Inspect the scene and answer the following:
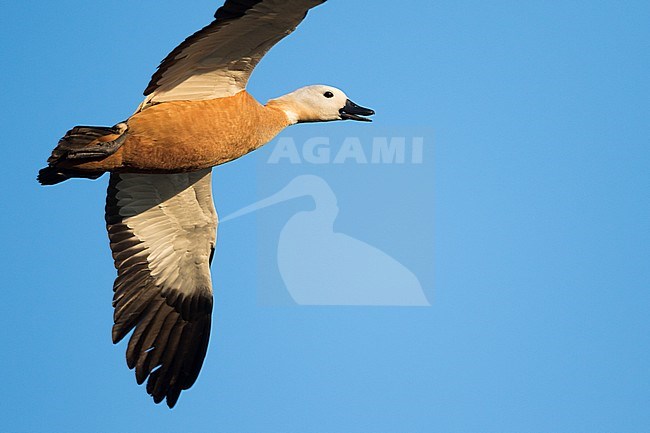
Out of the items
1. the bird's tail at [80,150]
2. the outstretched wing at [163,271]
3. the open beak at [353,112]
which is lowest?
the outstretched wing at [163,271]

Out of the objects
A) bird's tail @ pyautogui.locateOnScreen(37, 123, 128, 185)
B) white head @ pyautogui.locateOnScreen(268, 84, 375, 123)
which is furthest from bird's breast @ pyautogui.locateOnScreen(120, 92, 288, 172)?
white head @ pyautogui.locateOnScreen(268, 84, 375, 123)

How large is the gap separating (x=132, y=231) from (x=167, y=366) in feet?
4.42

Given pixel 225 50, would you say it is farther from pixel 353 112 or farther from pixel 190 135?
pixel 353 112

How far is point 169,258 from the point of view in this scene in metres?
10.2

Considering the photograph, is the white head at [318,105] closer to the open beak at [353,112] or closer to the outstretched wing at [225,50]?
the open beak at [353,112]

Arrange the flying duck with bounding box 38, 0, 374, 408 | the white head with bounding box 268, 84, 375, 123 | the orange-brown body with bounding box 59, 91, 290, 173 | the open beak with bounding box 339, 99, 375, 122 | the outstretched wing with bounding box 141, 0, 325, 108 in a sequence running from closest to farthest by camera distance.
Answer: the outstretched wing with bounding box 141, 0, 325, 108 < the flying duck with bounding box 38, 0, 374, 408 < the orange-brown body with bounding box 59, 91, 290, 173 < the white head with bounding box 268, 84, 375, 123 < the open beak with bounding box 339, 99, 375, 122

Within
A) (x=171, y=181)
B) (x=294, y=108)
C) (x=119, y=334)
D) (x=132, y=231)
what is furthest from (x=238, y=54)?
(x=119, y=334)

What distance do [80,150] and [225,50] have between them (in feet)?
4.69

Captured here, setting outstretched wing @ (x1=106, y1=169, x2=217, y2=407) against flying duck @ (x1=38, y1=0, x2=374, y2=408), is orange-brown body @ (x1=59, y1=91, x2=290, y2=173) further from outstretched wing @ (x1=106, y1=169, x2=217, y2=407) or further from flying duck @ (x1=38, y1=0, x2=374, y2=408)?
outstretched wing @ (x1=106, y1=169, x2=217, y2=407)

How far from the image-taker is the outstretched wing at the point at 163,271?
980 cm

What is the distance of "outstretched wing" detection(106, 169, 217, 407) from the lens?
980 cm

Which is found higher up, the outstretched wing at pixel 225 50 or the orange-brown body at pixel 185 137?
the outstretched wing at pixel 225 50

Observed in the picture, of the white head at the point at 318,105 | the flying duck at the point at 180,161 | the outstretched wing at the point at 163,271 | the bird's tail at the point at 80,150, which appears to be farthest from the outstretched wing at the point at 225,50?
the outstretched wing at the point at 163,271

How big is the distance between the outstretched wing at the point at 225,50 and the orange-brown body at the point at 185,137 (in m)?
0.13
